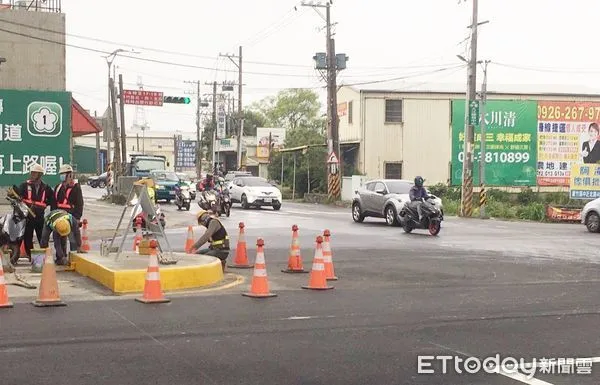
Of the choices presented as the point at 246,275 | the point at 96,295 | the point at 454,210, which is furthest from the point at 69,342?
the point at 454,210

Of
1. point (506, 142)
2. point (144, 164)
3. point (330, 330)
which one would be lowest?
point (330, 330)

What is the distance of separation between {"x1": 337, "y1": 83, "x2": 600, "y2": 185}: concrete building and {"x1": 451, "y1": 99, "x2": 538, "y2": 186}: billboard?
61 centimetres

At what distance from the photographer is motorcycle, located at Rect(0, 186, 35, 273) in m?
12.5

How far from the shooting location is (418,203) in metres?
21.1

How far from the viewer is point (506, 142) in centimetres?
4697

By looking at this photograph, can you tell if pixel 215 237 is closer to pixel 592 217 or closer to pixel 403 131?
pixel 592 217

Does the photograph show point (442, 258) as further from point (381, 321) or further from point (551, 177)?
point (551, 177)

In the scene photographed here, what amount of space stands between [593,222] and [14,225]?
17.2 metres

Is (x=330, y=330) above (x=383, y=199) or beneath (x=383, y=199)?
beneath

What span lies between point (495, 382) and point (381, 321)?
8.42ft

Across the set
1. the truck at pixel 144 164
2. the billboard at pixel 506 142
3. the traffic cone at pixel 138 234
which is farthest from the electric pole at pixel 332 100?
the traffic cone at pixel 138 234

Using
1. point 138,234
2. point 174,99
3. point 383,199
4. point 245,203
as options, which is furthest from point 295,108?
point 138,234

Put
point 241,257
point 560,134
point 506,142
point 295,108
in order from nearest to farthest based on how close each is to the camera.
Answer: point 241,257, point 506,142, point 560,134, point 295,108

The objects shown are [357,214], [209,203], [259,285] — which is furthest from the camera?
[357,214]
